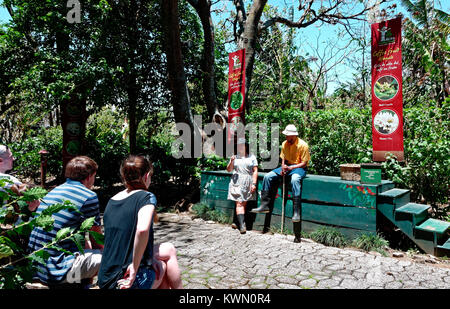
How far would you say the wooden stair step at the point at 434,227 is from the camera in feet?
15.8

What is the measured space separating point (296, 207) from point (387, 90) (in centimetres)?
274

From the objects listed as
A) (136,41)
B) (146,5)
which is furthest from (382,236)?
(146,5)

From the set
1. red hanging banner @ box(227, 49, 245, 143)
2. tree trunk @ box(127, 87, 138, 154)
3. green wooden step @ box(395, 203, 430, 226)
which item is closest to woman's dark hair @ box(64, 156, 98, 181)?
green wooden step @ box(395, 203, 430, 226)

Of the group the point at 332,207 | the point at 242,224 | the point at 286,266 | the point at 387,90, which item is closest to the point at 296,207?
the point at 332,207

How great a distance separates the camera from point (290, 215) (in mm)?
6180

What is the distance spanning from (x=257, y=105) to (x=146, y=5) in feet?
32.7

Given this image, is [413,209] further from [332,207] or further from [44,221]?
[44,221]

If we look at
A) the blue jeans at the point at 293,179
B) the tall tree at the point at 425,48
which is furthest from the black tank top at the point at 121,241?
the tall tree at the point at 425,48

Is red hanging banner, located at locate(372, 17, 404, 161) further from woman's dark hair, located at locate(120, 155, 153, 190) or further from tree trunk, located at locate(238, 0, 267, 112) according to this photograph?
woman's dark hair, located at locate(120, 155, 153, 190)

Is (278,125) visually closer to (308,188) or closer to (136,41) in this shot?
(308,188)

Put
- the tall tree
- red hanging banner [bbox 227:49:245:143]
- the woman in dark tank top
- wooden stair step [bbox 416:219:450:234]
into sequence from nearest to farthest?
the woman in dark tank top → wooden stair step [bbox 416:219:450:234] → red hanging banner [bbox 227:49:245:143] → the tall tree

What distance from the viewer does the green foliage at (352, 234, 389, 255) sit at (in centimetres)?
507

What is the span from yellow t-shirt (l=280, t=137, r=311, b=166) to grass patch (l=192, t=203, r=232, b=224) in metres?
1.89

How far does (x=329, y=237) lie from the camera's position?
5.47 m
